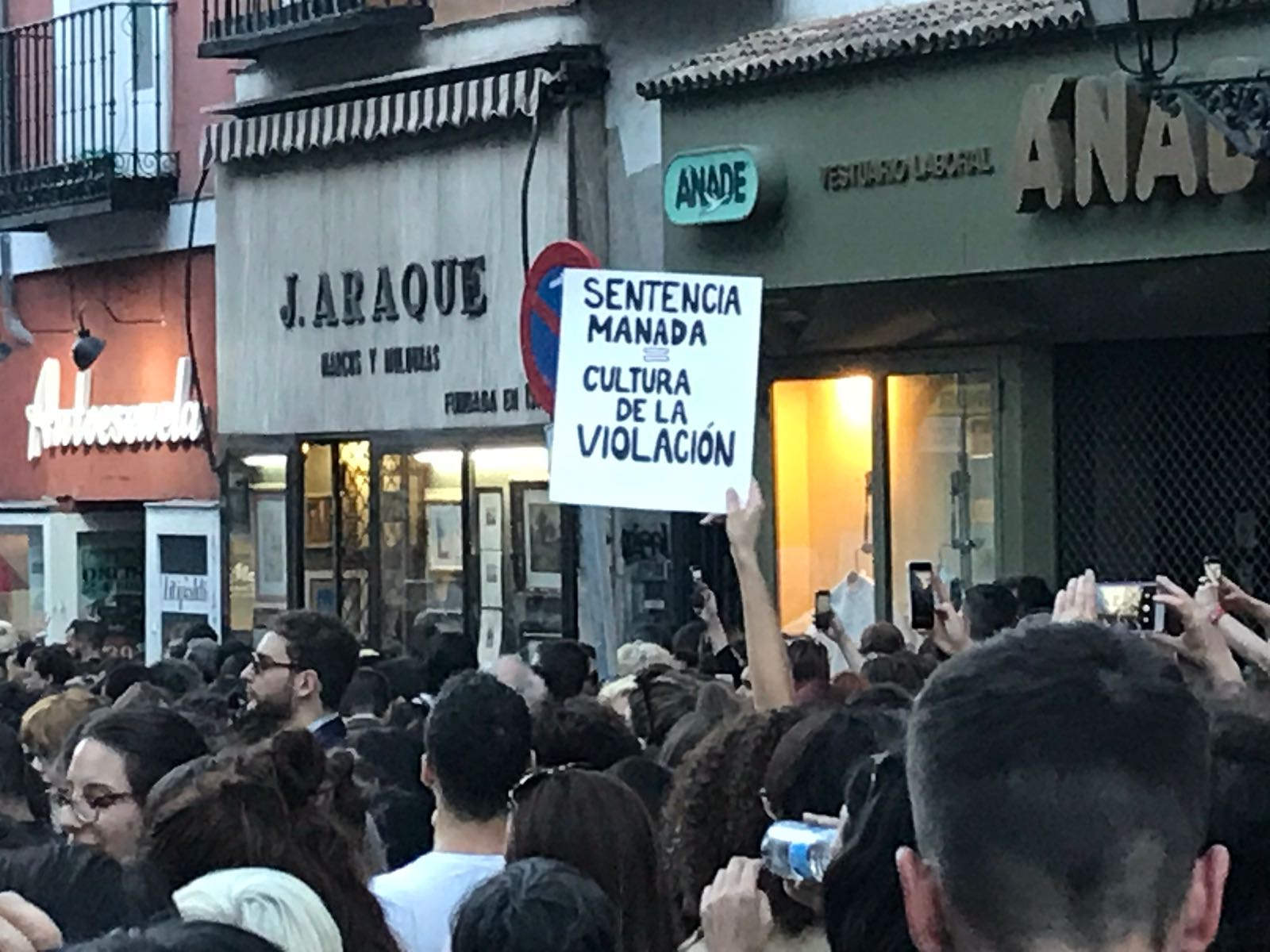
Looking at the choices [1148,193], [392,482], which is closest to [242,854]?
[1148,193]

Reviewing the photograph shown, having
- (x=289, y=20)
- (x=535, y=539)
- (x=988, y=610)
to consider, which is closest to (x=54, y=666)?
(x=988, y=610)

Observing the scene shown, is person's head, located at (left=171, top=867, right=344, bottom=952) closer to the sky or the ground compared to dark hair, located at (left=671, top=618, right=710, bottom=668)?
closer to the sky

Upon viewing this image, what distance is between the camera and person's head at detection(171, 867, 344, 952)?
3.76 metres

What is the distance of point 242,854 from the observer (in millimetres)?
4480

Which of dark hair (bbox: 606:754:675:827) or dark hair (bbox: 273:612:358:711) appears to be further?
dark hair (bbox: 273:612:358:711)

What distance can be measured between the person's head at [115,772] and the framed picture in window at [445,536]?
12.1m

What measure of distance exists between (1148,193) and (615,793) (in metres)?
8.22

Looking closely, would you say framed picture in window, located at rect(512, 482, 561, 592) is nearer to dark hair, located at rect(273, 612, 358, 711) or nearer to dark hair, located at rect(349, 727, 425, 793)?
dark hair, located at rect(273, 612, 358, 711)

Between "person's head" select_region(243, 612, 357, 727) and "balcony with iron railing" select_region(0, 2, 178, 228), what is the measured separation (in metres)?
13.1

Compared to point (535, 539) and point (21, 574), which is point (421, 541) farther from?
point (21, 574)

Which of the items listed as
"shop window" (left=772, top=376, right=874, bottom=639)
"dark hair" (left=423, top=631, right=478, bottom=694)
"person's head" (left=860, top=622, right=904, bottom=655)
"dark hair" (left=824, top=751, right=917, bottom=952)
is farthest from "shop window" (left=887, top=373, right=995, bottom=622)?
"dark hair" (left=824, top=751, right=917, bottom=952)

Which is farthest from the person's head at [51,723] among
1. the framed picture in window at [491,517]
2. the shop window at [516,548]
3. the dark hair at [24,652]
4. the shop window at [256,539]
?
the shop window at [256,539]

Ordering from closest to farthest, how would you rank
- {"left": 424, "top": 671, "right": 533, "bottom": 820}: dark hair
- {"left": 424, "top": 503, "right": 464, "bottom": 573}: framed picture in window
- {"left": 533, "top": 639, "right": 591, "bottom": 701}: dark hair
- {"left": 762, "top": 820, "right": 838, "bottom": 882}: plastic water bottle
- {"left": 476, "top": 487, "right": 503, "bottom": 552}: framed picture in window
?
{"left": 762, "top": 820, "right": 838, "bottom": 882}: plastic water bottle, {"left": 424, "top": 671, "right": 533, "bottom": 820}: dark hair, {"left": 533, "top": 639, "right": 591, "bottom": 701}: dark hair, {"left": 476, "top": 487, "right": 503, "bottom": 552}: framed picture in window, {"left": 424, "top": 503, "right": 464, "bottom": 573}: framed picture in window

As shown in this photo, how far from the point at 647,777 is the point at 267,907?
246 cm
